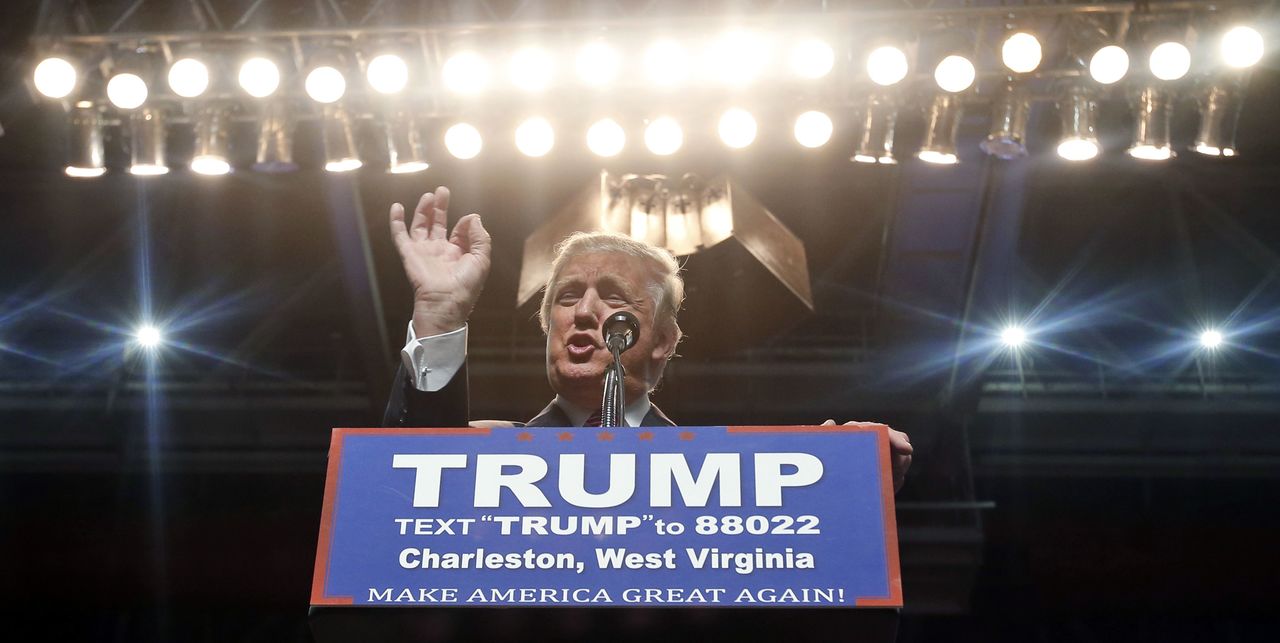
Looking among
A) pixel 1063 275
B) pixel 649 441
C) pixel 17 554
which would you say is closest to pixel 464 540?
pixel 649 441

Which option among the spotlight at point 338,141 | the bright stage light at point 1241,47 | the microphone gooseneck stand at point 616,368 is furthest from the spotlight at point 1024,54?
the microphone gooseneck stand at point 616,368

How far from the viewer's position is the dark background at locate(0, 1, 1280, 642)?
5258 mm

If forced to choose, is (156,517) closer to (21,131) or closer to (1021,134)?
(21,131)

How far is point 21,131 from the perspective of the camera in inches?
154

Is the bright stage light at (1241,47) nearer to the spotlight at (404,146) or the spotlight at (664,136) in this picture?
the spotlight at (664,136)

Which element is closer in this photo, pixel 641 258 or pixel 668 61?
pixel 641 258

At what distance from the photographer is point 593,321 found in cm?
190

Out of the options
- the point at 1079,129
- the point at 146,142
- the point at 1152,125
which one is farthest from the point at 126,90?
the point at 1152,125

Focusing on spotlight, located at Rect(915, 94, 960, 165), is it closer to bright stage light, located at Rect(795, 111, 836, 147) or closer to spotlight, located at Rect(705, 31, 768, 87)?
bright stage light, located at Rect(795, 111, 836, 147)

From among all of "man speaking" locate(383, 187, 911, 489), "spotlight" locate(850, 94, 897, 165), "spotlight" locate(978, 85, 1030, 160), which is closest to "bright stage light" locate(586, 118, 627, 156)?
"spotlight" locate(850, 94, 897, 165)

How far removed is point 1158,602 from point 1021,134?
12.3 feet

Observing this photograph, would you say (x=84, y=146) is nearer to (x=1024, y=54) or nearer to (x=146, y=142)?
(x=146, y=142)

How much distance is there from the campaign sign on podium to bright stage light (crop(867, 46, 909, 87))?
98.0 inches

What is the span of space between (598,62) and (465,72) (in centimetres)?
42
